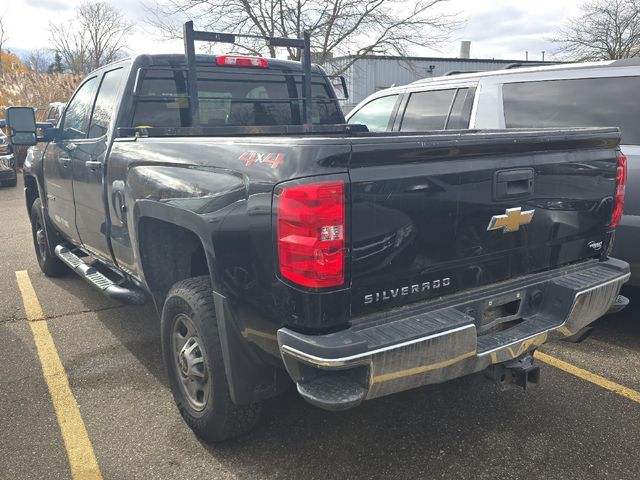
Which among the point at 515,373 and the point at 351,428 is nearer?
the point at 515,373

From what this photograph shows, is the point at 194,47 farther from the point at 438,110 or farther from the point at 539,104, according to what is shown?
the point at 539,104

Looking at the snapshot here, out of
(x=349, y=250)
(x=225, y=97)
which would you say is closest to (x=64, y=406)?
(x=349, y=250)

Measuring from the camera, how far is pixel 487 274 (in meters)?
2.57

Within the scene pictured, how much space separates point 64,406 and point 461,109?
4.14 metres

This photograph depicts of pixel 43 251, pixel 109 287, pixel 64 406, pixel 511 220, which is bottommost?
pixel 64 406

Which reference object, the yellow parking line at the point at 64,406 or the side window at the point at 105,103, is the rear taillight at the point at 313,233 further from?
the side window at the point at 105,103

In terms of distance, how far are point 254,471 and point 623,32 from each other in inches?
1173

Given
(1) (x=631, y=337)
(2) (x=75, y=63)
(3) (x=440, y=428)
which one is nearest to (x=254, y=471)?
(3) (x=440, y=428)

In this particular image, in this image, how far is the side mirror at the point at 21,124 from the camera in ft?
14.2

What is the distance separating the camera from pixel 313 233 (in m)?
2.02

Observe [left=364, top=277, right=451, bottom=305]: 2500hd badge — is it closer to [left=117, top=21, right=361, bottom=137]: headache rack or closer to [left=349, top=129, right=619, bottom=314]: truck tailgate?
[left=349, top=129, right=619, bottom=314]: truck tailgate

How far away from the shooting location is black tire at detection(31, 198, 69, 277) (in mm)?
5727

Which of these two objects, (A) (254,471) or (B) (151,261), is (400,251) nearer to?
(A) (254,471)

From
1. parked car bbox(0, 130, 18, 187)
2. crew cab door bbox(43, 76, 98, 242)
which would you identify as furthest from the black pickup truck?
parked car bbox(0, 130, 18, 187)
